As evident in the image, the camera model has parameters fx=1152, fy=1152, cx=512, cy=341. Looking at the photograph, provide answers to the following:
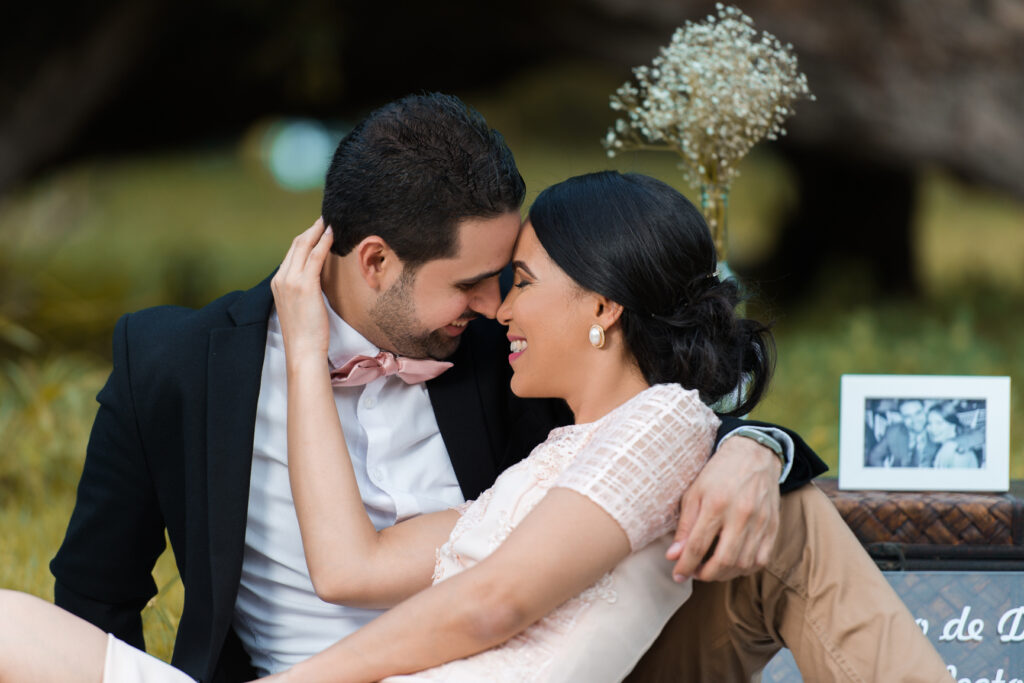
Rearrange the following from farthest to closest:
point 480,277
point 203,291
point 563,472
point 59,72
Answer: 1. point 203,291
2. point 59,72
3. point 480,277
4. point 563,472

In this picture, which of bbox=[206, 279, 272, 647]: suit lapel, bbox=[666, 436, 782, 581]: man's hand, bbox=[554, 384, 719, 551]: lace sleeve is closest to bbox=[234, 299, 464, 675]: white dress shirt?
bbox=[206, 279, 272, 647]: suit lapel

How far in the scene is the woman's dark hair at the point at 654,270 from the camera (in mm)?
1880

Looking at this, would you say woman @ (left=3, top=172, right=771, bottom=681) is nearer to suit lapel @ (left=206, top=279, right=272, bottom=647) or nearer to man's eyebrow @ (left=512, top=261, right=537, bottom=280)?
man's eyebrow @ (left=512, top=261, right=537, bottom=280)

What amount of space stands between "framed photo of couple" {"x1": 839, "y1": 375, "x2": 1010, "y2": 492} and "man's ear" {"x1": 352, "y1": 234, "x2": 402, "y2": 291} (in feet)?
3.15

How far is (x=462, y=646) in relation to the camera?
5.46ft

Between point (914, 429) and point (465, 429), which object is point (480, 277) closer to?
point (465, 429)

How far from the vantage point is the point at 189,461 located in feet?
6.66

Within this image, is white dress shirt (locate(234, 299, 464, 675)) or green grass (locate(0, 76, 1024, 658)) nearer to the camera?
white dress shirt (locate(234, 299, 464, 675))

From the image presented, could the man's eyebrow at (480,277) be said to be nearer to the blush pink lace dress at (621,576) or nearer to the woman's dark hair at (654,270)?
the woman's dark hair at (654,270)

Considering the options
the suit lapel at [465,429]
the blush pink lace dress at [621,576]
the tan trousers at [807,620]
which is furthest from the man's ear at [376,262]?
the tan trousers at [807,620]

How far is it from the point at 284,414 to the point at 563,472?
0.68 meters

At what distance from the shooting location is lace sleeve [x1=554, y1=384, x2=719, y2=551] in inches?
63.5

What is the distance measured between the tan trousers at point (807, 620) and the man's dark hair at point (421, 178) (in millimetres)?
786

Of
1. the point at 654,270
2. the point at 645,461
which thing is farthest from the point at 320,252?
the point at 645,461
